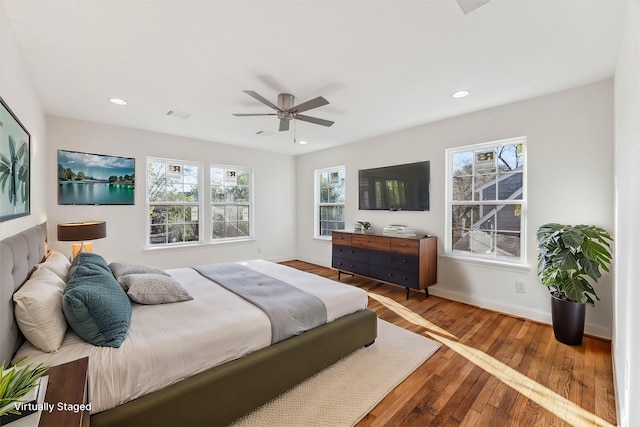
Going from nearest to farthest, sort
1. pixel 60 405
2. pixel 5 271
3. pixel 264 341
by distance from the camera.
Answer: pixel 60 405
pixel 5 271
pixel 264 341

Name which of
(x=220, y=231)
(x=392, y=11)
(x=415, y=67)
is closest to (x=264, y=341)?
(x=392, y=11)

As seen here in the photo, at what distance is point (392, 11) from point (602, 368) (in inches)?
123

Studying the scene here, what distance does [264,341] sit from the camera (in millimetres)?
1857

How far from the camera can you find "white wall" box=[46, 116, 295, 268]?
12.2 feet

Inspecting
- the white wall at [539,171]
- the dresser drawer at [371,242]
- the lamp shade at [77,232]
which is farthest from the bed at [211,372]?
the white wall at [539,171]

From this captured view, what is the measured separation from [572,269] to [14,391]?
3.69 meters

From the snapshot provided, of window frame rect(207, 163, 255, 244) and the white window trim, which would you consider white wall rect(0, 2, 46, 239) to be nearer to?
window frame rect(207, 163, 255, 244)

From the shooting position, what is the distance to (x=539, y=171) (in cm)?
307

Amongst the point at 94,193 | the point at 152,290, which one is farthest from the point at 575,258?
the point at 94,193

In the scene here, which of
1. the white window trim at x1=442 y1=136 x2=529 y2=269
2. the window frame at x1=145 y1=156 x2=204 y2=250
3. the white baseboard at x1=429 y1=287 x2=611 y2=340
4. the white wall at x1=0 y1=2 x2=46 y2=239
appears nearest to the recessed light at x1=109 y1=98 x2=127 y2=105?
the white wall at x1=0 y1=2 x2=46 y2=239

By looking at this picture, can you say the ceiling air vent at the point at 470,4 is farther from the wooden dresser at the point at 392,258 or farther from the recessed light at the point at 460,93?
the wooden dresser at the point at 392,258

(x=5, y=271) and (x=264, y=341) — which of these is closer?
(x=5, y=271)

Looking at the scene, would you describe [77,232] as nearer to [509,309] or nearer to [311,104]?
[311,104]

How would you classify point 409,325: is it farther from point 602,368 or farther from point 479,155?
point 479,155
